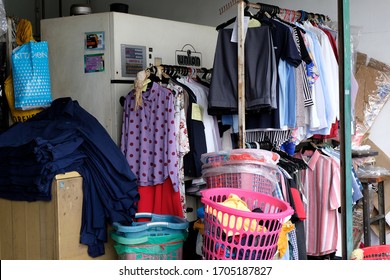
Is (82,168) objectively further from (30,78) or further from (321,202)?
(321,202)

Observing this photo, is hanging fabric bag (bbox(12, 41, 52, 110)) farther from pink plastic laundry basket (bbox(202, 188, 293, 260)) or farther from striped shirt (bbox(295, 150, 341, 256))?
striped shirt (bbox(295, 150, 341, 256))

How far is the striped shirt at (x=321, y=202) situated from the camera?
5.00 meters

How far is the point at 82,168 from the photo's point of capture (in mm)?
4129

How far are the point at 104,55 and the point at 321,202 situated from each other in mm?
2085

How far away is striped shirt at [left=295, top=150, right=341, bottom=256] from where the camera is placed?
A: 4996 millimetres

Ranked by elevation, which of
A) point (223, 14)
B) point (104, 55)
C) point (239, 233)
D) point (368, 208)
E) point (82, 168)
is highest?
point (223, 14)

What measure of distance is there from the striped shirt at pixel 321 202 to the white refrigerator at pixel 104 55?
1.52 m

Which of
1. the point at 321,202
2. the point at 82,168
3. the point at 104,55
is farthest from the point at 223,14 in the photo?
the point at 82,168

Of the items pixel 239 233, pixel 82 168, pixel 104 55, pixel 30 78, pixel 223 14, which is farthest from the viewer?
pixel 223 14

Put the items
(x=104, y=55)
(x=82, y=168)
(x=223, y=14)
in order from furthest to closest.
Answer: (x=223, y=14), (x=104, y=55), (x=82, y=168)

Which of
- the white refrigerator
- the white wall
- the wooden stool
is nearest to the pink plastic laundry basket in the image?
the white refrigerator

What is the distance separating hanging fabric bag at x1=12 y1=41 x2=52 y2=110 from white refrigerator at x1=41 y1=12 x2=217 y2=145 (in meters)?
0.39

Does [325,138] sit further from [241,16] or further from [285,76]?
[241,16]
